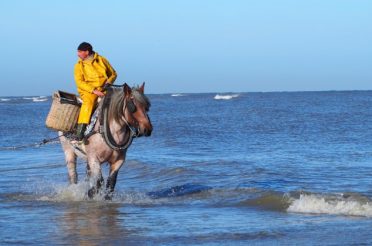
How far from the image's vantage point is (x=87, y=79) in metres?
11.6

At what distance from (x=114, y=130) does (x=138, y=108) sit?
1.88 ft

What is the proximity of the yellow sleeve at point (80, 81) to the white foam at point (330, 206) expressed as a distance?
3.10 m

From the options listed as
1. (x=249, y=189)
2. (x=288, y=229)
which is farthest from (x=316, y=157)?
(x=288, y=229)

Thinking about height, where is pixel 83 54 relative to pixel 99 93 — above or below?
above

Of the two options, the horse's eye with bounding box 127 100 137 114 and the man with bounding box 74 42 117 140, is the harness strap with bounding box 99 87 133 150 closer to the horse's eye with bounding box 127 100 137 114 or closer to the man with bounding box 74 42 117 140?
the man with bounding box 74 42 117 140

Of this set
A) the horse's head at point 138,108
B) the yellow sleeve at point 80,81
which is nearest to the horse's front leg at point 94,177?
the horse's head at point 138,108

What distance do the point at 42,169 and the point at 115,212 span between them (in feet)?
24.1

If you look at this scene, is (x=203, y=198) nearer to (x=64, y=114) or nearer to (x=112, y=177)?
(x=112, y=177)

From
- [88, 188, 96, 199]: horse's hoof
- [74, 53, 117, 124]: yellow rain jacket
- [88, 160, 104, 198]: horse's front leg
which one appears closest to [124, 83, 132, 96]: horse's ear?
[74, 53, 117, 124]: yellow rain jacket

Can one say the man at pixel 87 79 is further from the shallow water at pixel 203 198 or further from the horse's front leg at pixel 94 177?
the shallow water at pixel 203 198

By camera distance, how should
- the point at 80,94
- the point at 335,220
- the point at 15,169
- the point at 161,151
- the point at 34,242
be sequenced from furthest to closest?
1. the point at 161,151
2. the point at 15,169
3. the point at 80,94
4. the point at 335,220
5. the point at 34,242

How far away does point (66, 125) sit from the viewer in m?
11.9

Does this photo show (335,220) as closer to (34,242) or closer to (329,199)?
(329,199)

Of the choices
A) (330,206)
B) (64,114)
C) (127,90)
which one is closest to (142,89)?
(127,90)
